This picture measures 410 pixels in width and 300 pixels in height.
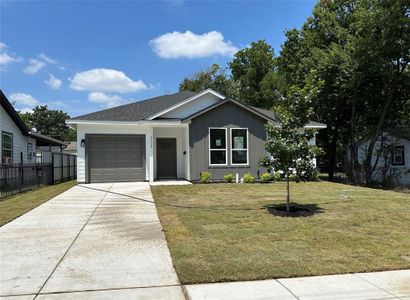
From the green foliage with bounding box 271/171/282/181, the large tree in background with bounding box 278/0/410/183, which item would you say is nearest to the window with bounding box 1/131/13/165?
the green foliage with bounding box 271/171/282/181

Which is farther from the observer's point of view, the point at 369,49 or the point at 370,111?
the point at 370,111

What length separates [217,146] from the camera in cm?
1934

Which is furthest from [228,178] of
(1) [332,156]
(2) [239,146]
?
(1) [332,156]

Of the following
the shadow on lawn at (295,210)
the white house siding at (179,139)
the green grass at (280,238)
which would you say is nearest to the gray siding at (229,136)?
the white house siding at (179,139)

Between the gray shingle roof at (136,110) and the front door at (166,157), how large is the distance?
5.64 ft

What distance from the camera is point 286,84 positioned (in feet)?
103

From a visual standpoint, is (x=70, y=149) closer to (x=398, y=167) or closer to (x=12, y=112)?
(x=12, y=112)

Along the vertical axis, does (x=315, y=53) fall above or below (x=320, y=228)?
above

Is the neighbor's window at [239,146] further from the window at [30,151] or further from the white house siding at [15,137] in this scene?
the window at [30,151]

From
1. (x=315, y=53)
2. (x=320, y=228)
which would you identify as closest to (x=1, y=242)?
(x=320, y=228)

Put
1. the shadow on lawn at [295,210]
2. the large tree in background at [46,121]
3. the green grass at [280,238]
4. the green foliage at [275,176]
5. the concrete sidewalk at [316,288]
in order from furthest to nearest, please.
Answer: the large tree in background at [46,121]
the green foliage at [275,176]
the shadow on lawn at [295,210]
the green grass at [280,238]
the concrete sidewalk at [316,288]

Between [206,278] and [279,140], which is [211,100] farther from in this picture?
[206,278]

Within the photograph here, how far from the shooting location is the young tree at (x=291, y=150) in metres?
9.78

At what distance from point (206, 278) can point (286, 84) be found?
27.9 metres
